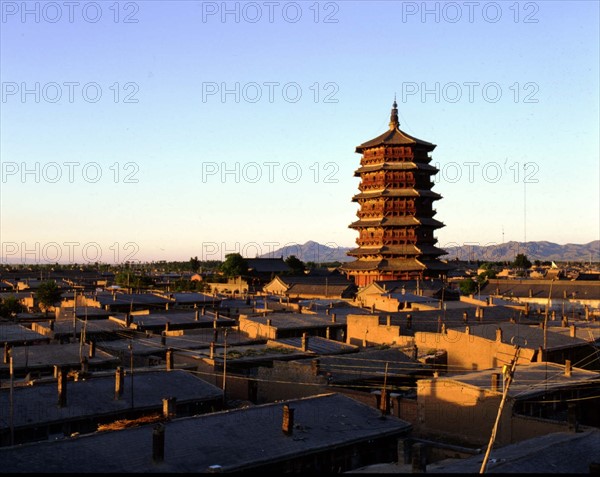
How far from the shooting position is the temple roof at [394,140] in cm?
9550

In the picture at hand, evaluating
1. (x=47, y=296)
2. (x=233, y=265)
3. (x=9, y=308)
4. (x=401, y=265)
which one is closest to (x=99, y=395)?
(x=9, y=308)

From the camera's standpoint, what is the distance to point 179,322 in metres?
56.2

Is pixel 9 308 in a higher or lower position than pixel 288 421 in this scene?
higher

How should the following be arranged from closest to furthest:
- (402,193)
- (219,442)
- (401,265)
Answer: (219,442) → (401,265) → (402,193)

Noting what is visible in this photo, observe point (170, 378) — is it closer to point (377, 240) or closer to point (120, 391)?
point (120, 391)

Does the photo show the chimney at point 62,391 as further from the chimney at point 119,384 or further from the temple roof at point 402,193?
the temple roof at point 402,193

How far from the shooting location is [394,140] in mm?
96188

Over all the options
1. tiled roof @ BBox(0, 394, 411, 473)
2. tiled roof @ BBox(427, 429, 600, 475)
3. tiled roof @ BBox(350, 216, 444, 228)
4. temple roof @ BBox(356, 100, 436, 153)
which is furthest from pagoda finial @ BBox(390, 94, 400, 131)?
tiled roof @ BBox(427, 429, 600, 475)

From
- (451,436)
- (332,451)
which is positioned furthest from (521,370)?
(332,451)

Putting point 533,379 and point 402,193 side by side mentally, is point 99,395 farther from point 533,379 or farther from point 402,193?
point 402,193

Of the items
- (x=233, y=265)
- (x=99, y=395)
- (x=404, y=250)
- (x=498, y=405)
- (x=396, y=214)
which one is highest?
(x=396, y=214)

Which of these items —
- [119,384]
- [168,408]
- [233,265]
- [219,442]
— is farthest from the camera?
[233,265]

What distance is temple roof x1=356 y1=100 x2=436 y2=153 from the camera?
95500mm

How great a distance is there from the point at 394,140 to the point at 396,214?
403 inches
